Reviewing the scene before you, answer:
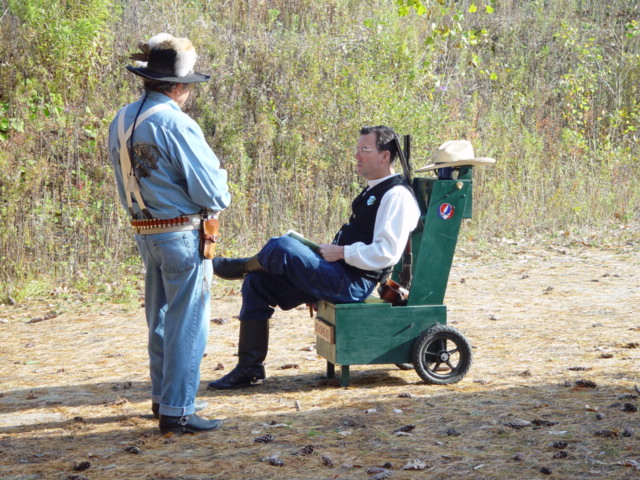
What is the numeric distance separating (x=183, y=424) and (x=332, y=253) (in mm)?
1368

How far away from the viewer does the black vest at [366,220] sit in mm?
4996

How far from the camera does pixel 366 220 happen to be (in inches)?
199

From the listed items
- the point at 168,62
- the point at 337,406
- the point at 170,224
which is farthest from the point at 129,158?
the point at 337,406

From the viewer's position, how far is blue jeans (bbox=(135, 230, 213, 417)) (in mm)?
4074

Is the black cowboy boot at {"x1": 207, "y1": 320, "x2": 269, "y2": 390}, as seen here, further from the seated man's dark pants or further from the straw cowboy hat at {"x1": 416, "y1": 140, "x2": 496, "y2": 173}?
the straw cowboy hat at {"x1": 416, "y1": 140, "x2": 496, "y2": 173}

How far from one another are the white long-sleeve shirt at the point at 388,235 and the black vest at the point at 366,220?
0.26 ft

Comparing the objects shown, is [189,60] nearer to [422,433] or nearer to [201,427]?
[201,427]

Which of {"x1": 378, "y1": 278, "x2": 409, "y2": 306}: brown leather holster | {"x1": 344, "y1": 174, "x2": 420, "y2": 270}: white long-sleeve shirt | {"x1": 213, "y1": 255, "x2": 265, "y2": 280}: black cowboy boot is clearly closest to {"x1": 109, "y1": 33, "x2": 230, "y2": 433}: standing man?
{"x1": 213, "y1": 255, "x2": 265, "y2": 280}: black cowboy boot

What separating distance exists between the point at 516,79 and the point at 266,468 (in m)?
11.5

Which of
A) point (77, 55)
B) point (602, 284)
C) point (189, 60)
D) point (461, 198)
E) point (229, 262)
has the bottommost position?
point (602, 284)

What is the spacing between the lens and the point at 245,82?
11.8 metres

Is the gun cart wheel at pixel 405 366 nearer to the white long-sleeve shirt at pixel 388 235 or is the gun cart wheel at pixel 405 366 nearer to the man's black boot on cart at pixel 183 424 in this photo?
the white long-sleeve shirt at pixel 388 235

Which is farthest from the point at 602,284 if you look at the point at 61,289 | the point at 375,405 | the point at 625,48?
the point at 625,48

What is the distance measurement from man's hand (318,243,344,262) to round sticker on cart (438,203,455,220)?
2.21ft
